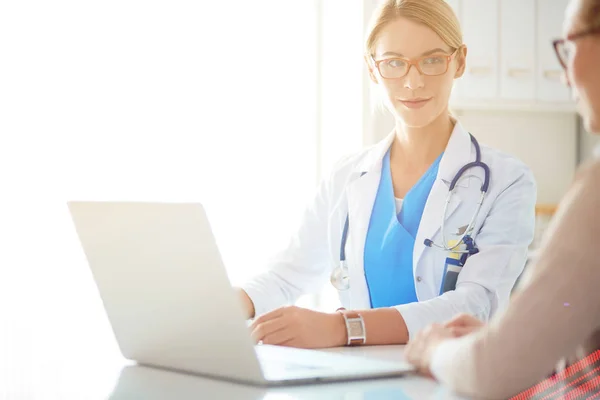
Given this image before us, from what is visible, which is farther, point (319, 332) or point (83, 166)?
point (83, 166)

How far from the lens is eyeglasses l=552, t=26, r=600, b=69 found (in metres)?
0.84

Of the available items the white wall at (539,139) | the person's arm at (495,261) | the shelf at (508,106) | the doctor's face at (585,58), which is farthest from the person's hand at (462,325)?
the white wall at (539,139)

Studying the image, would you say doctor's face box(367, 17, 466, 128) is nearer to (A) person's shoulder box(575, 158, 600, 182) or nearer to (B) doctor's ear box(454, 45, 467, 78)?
(B) doctor's ear box(454, 45, 467, 78)

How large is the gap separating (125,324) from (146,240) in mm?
242

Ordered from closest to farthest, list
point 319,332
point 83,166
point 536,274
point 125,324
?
point 536,274
point 125,324
point 319,332
point 83,166

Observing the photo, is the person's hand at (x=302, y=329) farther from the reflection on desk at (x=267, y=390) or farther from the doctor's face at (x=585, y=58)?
the doctor's face at (x=585, y=58)

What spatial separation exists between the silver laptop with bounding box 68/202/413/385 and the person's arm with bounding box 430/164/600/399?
0.29 meters

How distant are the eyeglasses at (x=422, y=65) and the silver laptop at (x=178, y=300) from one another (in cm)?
79

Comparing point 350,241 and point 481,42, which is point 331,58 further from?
point 350,241

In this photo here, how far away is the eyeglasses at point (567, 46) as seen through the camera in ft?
2.74

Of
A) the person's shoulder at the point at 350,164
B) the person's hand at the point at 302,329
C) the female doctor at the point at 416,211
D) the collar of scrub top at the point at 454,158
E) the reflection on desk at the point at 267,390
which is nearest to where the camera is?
the reflection on desk at the point at 267,390

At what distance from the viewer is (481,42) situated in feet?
11.8

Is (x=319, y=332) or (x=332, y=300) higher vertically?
(x=319, y=332)

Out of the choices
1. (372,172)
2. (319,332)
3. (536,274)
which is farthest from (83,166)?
(536,274)
